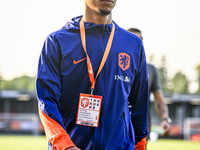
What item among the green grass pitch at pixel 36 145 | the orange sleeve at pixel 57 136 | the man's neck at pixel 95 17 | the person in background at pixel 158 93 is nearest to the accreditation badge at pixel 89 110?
the orange sleeve at pixel 57 136

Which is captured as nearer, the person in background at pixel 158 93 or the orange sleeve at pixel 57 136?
the orange sleeve at pixel 57 136

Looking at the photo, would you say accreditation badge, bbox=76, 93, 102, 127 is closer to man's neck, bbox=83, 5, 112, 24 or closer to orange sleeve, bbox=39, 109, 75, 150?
orange sleeve, bbox=39, 109, 75, 150

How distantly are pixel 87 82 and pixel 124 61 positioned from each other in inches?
11.6

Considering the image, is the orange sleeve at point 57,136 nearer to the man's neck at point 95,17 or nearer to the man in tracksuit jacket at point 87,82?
the man in tracksuit jacket at point 87,82

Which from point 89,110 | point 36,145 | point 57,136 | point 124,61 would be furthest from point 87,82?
point 36,145

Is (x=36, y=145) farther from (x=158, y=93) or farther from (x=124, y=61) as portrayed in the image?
(x=124, y=61)

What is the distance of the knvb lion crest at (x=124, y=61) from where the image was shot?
261 centimetres

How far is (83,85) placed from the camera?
2.55m

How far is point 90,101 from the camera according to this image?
8.29 ft

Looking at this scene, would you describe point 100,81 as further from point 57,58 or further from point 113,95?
point 57,58

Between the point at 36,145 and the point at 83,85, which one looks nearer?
the point at 83,85

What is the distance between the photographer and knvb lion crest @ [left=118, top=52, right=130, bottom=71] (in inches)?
103

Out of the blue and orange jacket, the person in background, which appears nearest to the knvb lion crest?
the blue and orange jacket

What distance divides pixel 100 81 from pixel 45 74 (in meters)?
0.36
